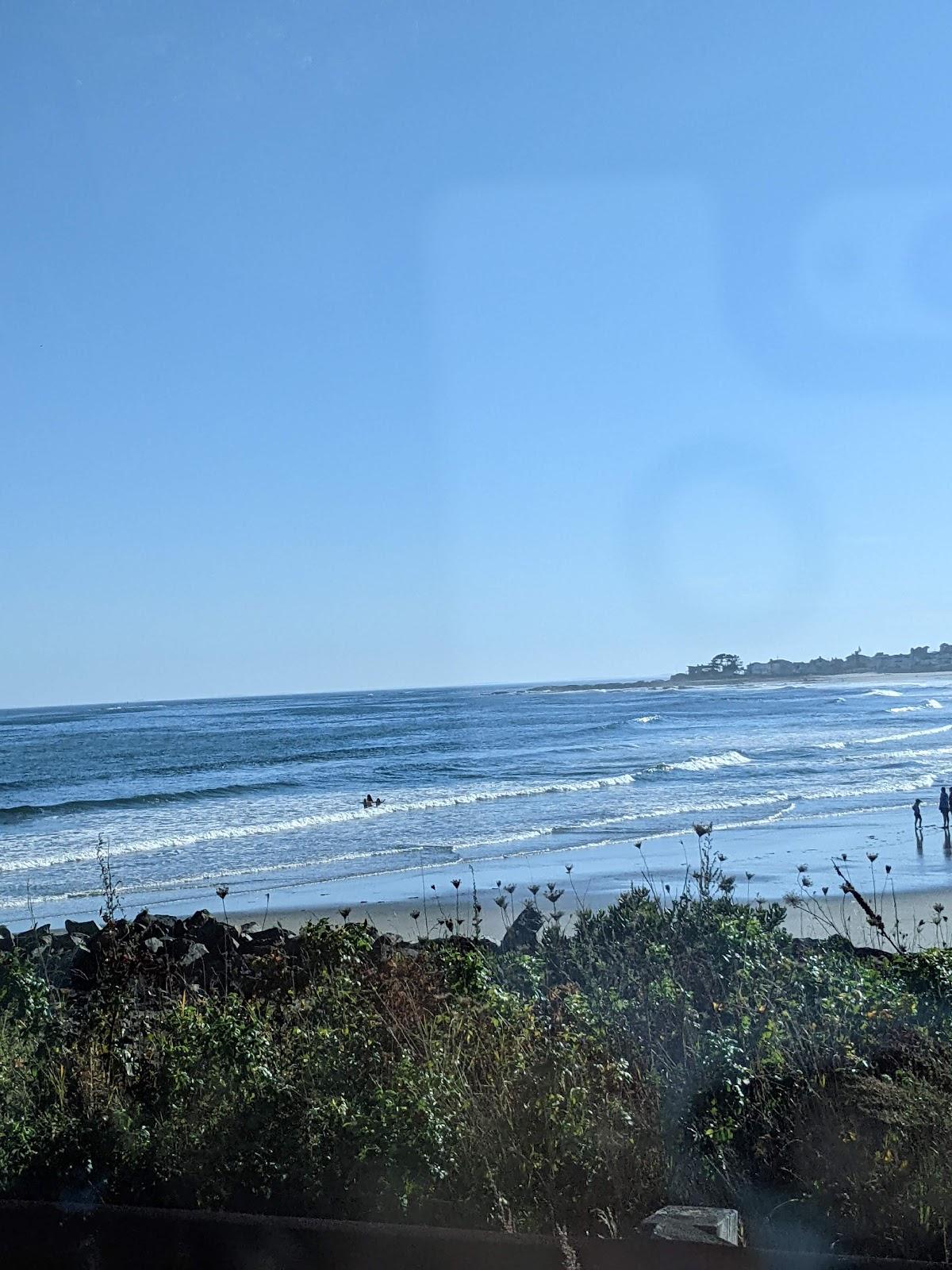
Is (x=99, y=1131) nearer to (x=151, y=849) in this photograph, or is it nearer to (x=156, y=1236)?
(x=156, y=1236)

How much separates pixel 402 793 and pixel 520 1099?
106 feet

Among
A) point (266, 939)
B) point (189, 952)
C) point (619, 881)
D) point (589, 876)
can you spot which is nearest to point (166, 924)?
point (266, 939)

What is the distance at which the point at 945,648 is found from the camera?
19462cm

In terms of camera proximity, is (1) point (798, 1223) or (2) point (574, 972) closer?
(1) point (798, 1223)

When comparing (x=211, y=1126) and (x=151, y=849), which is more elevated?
(x=211, y=1126)

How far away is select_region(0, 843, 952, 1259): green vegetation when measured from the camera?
4.02m

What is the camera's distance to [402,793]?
3631 cm

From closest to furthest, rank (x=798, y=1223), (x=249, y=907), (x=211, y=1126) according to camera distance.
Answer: (x=798, y=1223) < (x=211, y=1126) < (x=249, y=907)

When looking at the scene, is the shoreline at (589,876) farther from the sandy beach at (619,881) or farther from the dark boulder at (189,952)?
the dark boulder at (189,952)

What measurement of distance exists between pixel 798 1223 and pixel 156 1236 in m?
2.03

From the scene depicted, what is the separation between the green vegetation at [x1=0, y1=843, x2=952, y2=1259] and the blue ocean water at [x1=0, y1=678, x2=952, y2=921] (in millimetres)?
7365

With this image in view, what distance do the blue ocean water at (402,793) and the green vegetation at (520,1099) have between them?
7365 millimetres

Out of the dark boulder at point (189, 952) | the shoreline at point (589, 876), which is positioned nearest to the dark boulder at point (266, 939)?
the dark boulder at point (189, 952)

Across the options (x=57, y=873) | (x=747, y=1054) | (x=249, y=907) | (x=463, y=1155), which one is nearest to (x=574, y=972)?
(x=747, y=1054)
